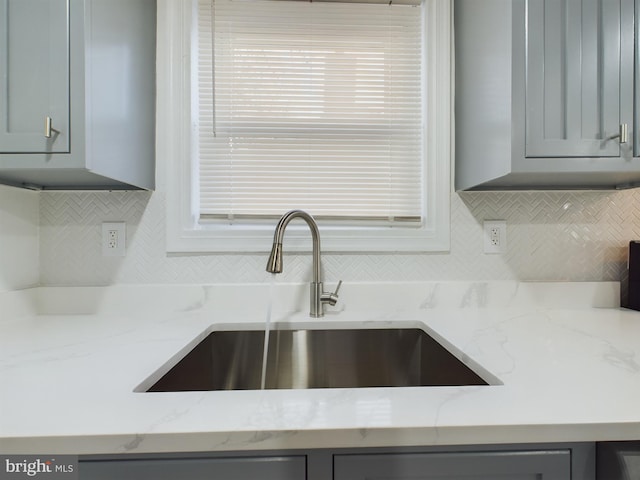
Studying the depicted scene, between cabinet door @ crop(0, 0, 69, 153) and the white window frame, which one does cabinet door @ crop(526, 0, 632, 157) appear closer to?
the white window frame

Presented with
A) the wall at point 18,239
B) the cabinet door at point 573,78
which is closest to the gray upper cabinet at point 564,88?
the cabinet door at point 573,78

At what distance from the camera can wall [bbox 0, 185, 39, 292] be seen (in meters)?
1.11

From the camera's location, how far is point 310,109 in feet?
4.43

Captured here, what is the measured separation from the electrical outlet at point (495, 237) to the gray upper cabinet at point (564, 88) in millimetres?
320

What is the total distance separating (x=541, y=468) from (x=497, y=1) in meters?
1.19

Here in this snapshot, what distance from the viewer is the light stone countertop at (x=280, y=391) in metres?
0.51

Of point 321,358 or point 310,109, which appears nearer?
point 321,358

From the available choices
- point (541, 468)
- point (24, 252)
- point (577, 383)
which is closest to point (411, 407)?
point (541, 468)

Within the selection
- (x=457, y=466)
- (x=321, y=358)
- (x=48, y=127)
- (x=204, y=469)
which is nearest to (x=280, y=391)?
(x=204, y=469)

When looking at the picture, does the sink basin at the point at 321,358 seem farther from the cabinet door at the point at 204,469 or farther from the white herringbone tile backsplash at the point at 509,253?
the cabinet door at the point at 204,469

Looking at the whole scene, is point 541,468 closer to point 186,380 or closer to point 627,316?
point 186,380

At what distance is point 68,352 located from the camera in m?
0.84

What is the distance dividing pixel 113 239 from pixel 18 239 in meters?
0.27

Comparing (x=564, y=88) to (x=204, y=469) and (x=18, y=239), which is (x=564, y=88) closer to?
(x=204, y=469)
